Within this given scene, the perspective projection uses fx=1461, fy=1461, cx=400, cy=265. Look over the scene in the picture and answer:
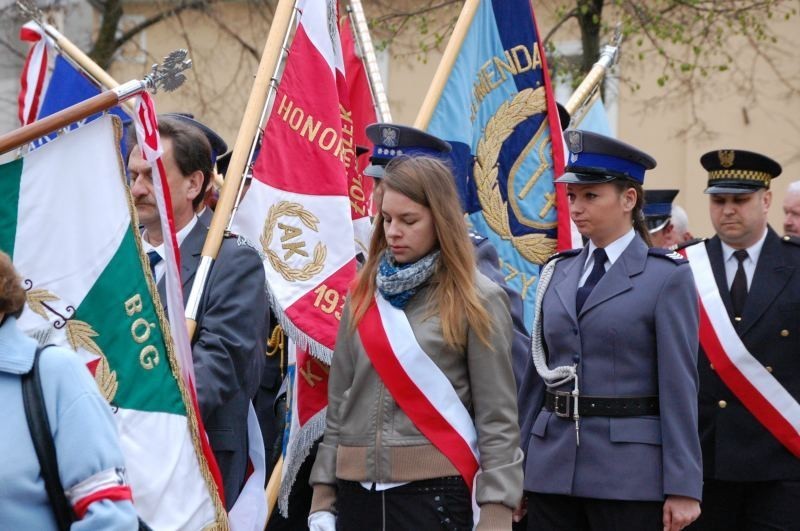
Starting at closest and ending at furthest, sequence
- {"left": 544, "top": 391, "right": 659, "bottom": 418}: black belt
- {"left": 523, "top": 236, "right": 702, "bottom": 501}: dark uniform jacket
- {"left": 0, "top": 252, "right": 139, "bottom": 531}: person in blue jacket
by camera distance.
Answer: {"left": 0, "top": 252, "right": 139, "bottom": 531}: person in blue jacket < {"left": 523, "top": 236, "right": 702, "bottom": 501}: dark uniform jacket < {"left": 544, "top": 391, "right": 659, "bottom": 418}: black belt

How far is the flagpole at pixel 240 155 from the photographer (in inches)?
213

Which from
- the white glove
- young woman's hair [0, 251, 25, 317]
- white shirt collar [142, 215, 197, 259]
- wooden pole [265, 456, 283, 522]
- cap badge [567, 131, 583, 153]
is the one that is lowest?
wooden pole [265, 456, 283, 522]

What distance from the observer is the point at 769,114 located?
17.2m

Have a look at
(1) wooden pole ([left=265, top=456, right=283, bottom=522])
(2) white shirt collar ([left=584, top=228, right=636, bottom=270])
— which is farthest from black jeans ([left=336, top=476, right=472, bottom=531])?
(1) wooden pole ([left=265, top=456, right=283, bottom=522])

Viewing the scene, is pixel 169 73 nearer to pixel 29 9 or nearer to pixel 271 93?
pixel 271 93

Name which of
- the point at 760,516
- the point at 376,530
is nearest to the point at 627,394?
the point at 376,530

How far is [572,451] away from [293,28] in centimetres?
241

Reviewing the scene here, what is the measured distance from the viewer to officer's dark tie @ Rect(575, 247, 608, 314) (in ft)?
17.7

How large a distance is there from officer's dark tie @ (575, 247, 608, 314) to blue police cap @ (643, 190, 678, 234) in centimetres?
371

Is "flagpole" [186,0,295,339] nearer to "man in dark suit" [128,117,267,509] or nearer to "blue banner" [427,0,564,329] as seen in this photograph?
"man in dark suit" [128,117,267,509]

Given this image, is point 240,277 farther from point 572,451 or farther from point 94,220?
point 572,451

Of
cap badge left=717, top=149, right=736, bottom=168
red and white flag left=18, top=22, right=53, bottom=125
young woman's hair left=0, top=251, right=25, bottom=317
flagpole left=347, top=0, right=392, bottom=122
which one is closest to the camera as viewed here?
young woman's hair left=0, top=251, right=25, bottom=317

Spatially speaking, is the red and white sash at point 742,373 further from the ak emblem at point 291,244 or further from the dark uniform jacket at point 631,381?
the ak emblem at point 291,244

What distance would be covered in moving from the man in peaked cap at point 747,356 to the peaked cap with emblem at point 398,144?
1669 millimetres
